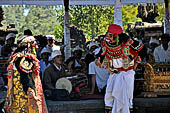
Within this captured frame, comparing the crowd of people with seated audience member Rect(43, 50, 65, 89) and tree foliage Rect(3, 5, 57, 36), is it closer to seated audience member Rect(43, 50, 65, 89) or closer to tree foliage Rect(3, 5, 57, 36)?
seated audience member Rect(43, 50, 65, 89)

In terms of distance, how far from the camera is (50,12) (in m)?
108

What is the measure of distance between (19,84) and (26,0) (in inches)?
243

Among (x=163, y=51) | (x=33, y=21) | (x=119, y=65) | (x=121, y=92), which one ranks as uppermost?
(x=33, y=21)

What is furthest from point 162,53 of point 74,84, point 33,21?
point 33,21

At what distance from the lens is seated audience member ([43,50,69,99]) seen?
8.73 m

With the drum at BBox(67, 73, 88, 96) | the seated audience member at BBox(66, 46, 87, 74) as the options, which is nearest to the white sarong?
the drum at BBox(67, 73, 88, 96)

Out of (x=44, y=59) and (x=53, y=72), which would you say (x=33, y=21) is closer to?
(x=44, y=59)

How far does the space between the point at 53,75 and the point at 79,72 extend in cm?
76

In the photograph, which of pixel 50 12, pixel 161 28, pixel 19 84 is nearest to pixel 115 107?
pixel 19 84

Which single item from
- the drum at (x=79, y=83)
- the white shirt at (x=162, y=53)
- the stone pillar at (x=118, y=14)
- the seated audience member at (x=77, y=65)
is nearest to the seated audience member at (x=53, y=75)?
the drum at (x=79, y=83)

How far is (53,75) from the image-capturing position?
8.88m

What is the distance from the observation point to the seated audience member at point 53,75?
8734 mm

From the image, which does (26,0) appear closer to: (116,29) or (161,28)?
(116,29)

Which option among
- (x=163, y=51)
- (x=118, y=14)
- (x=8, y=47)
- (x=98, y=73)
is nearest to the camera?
→ (x=98, y=73)
